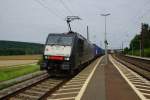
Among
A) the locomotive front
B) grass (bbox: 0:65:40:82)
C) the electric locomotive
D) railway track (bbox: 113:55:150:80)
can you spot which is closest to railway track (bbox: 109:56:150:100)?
railway track (bbox: 113:55:150:80)

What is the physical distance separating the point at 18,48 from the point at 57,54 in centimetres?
9610

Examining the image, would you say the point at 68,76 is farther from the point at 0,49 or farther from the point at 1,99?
the point at 0,49

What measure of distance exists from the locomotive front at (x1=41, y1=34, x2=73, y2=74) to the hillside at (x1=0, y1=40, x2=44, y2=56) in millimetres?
83449

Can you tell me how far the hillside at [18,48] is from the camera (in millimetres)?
110775

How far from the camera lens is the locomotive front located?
23547mm

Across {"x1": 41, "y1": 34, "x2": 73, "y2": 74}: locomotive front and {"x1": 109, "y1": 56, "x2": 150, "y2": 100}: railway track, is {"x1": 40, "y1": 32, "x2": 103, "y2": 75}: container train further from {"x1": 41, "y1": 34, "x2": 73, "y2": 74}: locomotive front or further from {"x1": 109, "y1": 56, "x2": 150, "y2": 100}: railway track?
{"x1": 109, "y1": 56, "x2": 150, "y2": 100}: railway track

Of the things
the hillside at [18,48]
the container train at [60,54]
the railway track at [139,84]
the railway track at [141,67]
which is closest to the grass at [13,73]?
the container train at [60,54]

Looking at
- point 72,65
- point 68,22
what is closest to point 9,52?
point 68,22

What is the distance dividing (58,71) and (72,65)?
3.47 feet

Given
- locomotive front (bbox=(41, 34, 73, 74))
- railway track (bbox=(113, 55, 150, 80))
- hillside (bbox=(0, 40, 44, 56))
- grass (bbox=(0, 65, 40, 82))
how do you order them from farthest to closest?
hillside (bbox=(0, 40, 44, 56))
railway track (bbox=(113, 55, 150, 80))
locomotive front (bbox=(41, 34, 73, 74))
grass (bbox=(0, 65, 40, 82))

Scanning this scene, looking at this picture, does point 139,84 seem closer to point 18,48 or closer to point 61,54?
point 61,54

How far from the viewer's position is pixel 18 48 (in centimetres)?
11856

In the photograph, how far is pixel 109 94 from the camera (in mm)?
14852

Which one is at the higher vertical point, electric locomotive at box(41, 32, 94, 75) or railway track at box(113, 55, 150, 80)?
electric locomotive at box(41, 32, 94, 75)
